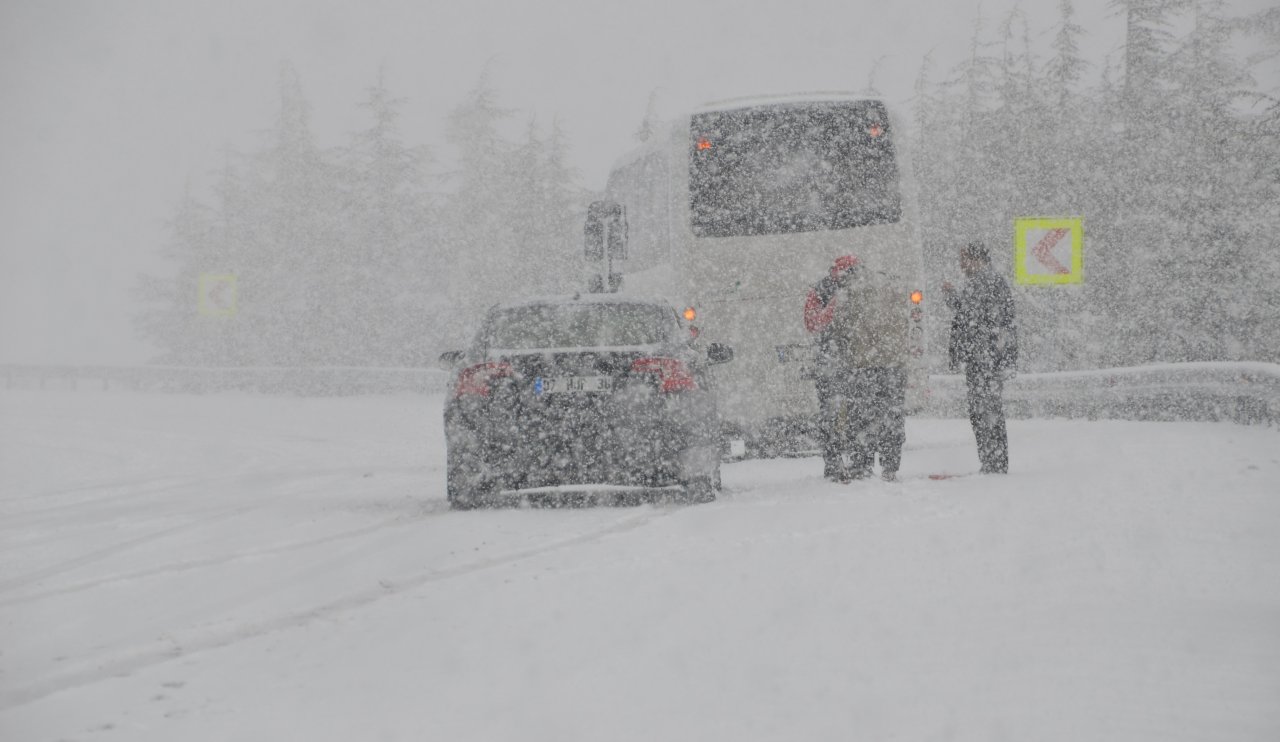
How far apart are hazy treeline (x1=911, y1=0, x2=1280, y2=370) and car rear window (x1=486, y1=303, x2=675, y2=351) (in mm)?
18761

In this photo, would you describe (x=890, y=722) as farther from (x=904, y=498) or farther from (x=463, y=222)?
(x=463, y=222)

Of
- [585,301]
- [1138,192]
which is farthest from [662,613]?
[1138,192]

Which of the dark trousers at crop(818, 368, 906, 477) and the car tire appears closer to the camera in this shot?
the car tire

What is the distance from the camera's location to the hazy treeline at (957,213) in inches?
1278

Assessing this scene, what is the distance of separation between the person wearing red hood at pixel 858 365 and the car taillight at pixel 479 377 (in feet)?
10.1

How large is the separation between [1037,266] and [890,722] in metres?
18.4

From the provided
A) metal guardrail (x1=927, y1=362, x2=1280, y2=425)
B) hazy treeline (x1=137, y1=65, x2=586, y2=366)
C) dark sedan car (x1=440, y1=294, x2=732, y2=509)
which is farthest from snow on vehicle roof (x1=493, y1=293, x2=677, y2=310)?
hazy treeline (x1=137, y1=65, x2=586, y2=366)

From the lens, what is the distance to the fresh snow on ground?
4160mm

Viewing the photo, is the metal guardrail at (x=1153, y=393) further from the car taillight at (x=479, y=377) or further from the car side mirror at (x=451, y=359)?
the car taillight at (x=479, y=377)

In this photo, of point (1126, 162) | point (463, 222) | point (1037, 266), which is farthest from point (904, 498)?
point (463, 222)

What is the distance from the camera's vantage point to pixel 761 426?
13.3 meters

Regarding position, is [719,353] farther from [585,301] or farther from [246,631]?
[246,631]

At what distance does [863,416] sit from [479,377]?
134 inches

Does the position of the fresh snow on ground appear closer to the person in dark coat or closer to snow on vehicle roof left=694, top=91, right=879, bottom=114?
the person in dark coat
